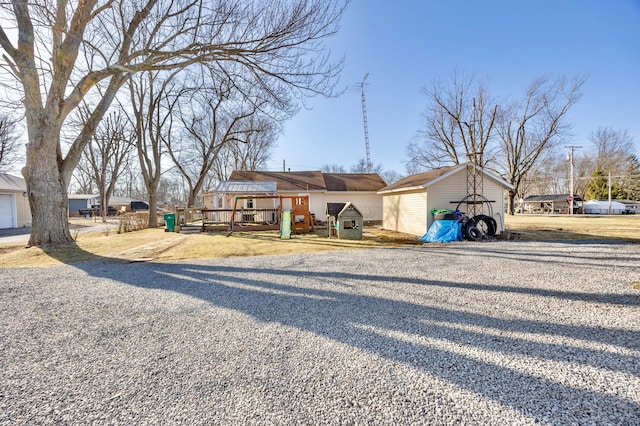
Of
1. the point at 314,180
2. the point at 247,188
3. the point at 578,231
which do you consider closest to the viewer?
the point at 578,231

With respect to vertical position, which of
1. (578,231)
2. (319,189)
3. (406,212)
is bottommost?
(578,231)

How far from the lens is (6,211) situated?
17.2 meters

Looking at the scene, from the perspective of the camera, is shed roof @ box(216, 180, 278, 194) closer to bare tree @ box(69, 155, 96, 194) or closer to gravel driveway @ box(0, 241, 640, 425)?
gravel driveway @ box(0, 241, 640, 425)

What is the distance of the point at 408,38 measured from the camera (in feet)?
37.4

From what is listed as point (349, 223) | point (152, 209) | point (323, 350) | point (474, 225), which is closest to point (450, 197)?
point (474, 225)

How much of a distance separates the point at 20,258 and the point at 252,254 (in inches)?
235

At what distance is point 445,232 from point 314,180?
12.6 m

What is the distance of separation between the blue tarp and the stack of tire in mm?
400

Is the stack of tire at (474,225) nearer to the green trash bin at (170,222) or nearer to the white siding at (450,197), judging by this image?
the white siding at (450,197)

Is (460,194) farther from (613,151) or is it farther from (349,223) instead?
(613,151)

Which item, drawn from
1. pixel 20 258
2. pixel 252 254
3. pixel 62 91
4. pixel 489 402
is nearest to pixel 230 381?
pixel 489 402

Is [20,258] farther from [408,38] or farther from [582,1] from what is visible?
[582,1]

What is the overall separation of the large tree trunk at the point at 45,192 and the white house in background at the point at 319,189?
9.14 m

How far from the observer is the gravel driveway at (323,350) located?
5.83 ft
